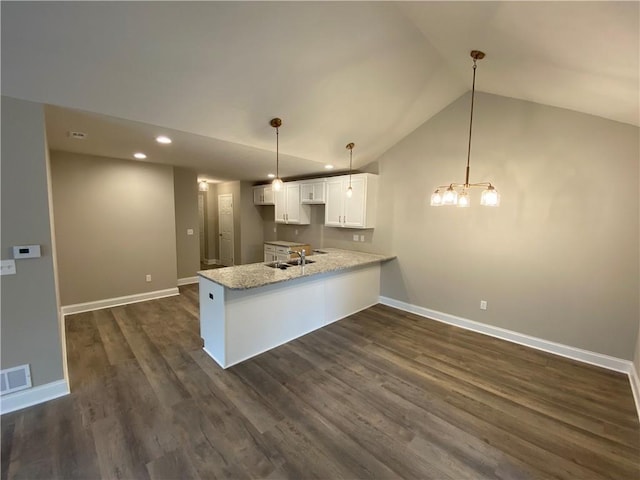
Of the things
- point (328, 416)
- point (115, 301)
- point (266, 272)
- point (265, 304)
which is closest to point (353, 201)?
point (266, 272)

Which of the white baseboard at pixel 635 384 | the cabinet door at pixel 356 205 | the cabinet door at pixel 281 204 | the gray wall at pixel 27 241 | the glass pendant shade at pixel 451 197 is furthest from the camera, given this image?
the cabinet door at pixel 281 204

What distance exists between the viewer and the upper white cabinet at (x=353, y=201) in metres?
4.83

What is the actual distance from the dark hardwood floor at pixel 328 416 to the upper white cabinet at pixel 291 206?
307 cm

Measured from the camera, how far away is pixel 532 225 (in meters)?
3.46

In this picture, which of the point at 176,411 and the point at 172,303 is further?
the point at 172,303

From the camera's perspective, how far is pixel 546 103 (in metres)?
3.25

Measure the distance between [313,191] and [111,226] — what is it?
→ 362 cm

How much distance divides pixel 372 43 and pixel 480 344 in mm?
3778

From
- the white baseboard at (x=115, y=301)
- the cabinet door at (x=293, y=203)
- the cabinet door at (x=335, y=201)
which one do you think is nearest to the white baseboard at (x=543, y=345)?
the cabinet door at (x=335, y=201)

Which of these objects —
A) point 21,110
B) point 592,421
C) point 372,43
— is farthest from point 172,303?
point 592,421

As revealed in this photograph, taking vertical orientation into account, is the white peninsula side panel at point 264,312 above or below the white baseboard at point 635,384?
above

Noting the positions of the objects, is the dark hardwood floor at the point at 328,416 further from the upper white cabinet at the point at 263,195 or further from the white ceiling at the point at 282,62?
the upper white cabinet at the point at 263,195

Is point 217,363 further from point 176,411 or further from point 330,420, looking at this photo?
point 330,420

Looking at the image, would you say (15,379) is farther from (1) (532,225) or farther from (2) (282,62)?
(1) (532,225)
